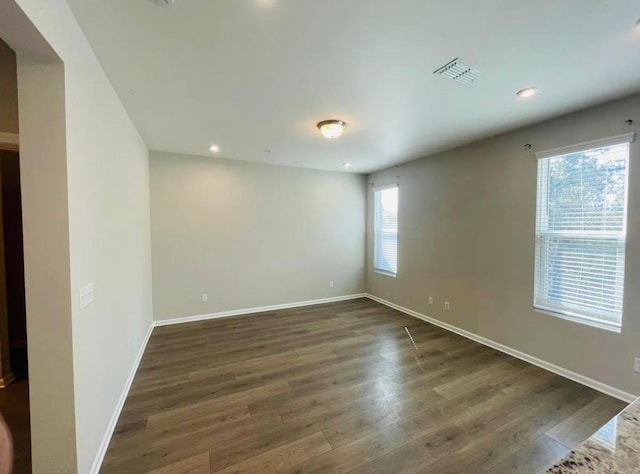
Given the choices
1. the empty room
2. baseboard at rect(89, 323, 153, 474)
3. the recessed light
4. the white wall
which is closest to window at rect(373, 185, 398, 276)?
the empty room

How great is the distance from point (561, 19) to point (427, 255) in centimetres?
331

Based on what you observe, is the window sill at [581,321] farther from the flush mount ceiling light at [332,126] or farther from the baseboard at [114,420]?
the baseboard at [114,420]

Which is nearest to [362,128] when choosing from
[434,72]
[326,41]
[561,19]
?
[434,72]

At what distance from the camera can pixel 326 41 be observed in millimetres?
1772

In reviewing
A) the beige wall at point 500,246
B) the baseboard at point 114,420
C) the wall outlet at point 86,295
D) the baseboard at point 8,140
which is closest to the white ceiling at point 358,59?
the beige wall at point 500,246

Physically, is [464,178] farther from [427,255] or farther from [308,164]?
[308,164]

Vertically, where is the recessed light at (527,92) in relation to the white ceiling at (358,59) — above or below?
below

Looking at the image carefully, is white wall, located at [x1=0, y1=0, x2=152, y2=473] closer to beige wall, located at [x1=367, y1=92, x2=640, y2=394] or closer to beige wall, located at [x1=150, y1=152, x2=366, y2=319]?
beige wall, located at [x1=150, y1=152, x2=366, y2=319]

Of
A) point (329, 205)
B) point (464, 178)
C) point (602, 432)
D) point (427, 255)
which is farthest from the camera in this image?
point (329, 205)

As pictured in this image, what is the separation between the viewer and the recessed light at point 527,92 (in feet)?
7.64

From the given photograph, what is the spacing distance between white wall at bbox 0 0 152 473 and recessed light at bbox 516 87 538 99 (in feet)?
10.3

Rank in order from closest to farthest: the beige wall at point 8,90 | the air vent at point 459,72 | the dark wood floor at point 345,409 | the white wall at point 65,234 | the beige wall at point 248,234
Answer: the white wall at point 65,234 → the beige wall at point 8,90 → the dark wood floor at point 345,409 → the air vent at point 459,72 → the beige wall at point 248,234

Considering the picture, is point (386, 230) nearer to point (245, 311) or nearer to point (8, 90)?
point (245, 311)

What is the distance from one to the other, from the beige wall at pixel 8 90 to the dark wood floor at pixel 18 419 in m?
2.25
